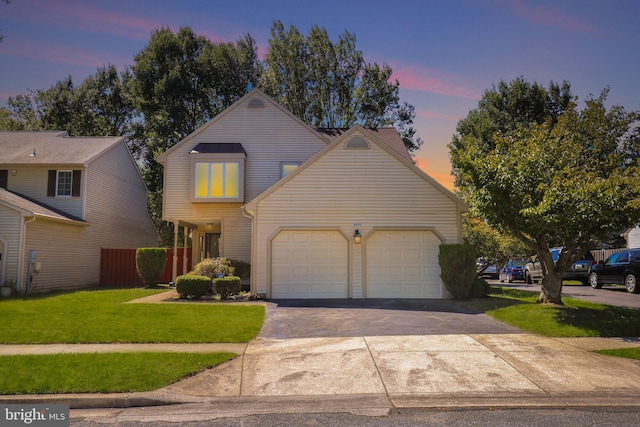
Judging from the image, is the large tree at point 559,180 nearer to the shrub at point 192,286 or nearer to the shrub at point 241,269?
the shrub at point 192,286

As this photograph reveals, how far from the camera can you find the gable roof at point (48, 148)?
74.3ft

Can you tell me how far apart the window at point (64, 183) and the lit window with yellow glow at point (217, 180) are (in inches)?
273

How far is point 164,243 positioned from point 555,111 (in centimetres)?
3508

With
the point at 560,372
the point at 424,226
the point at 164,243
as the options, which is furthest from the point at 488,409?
the point at 164,243

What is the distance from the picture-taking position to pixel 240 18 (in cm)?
1461

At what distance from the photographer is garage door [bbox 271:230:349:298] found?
16375mm

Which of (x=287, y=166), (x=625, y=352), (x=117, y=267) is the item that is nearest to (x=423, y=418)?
(x=625, y=352)

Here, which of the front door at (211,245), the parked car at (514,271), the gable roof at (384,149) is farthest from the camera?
the parked car at (514,271)

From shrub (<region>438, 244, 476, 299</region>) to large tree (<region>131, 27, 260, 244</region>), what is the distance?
25.2 metres

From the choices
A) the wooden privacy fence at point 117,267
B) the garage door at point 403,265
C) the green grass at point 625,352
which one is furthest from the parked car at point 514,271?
the wooden privacy fence at point 117,267

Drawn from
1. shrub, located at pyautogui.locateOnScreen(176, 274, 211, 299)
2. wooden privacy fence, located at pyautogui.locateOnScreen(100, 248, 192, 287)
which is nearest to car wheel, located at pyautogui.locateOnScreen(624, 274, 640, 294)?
shrub, located at pyautogui.locateOnScreen(176, 274, 211, 299)

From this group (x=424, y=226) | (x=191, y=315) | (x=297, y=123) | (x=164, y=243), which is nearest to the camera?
(x=191, y=315)

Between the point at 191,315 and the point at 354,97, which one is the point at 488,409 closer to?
the point at 191,315

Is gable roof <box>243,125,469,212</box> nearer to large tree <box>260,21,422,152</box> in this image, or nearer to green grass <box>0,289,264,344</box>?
green grass <box>0,289,264,344</box>
